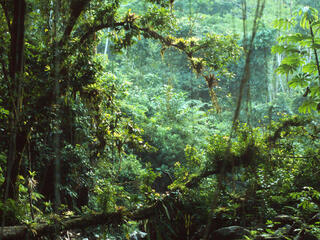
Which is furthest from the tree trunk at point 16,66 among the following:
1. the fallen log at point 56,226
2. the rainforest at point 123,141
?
the fallen log at point 56,226

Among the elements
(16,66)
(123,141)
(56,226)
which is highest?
(16,66)

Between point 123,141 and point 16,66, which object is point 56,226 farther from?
point 16,66

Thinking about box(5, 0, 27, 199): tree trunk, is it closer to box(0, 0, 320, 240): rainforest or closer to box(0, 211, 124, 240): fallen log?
box(0, 0, 320, 240): rainforest

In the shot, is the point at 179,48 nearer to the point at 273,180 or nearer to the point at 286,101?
the point at 273,180

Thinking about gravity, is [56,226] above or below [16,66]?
below

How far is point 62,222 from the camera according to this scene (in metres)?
Answer: 2.64

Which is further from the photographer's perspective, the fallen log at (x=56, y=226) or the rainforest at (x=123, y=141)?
the rainforest at (x=123, y=141)

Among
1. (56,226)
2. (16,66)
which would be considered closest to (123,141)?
(56,226)

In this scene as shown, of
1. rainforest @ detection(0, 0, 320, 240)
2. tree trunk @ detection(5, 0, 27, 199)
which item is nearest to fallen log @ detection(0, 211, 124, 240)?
rainforest @ detection(0, 0, 320, 240)

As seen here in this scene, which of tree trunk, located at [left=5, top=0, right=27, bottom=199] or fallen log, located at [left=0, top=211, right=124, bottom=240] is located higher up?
tree trunk, located at [left=5, top=0, right=27, bottom=199]

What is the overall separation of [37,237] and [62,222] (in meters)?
0.23

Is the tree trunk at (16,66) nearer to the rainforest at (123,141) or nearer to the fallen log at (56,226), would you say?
the rainforest at (123,141)

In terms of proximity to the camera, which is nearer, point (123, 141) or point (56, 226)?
point (56, 226)

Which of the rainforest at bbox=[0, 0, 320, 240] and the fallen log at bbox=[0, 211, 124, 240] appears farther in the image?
the rainforest at bbox=[0, 0, 320, 240]
